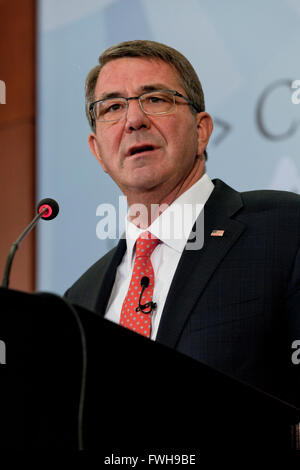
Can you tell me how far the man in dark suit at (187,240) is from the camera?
1.55 m

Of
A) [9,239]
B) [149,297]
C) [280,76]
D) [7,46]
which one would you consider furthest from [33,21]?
[149,297]

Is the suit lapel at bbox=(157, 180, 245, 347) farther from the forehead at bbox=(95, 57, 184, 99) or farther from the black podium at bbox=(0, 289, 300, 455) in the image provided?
the black podium at bbox=(0, 289, 300, 455)

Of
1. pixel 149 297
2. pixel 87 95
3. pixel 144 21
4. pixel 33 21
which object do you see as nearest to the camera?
pixel 149 297

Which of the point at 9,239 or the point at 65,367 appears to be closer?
the point at 65,367

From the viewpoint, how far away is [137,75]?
6.46ft

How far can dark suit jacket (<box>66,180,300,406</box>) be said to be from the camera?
60.0 inches

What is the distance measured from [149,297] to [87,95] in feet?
2.79

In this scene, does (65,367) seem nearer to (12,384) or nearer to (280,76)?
(12,384)

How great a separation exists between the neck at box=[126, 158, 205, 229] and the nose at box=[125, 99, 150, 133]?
0.69ft

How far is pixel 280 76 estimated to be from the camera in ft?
8.25
